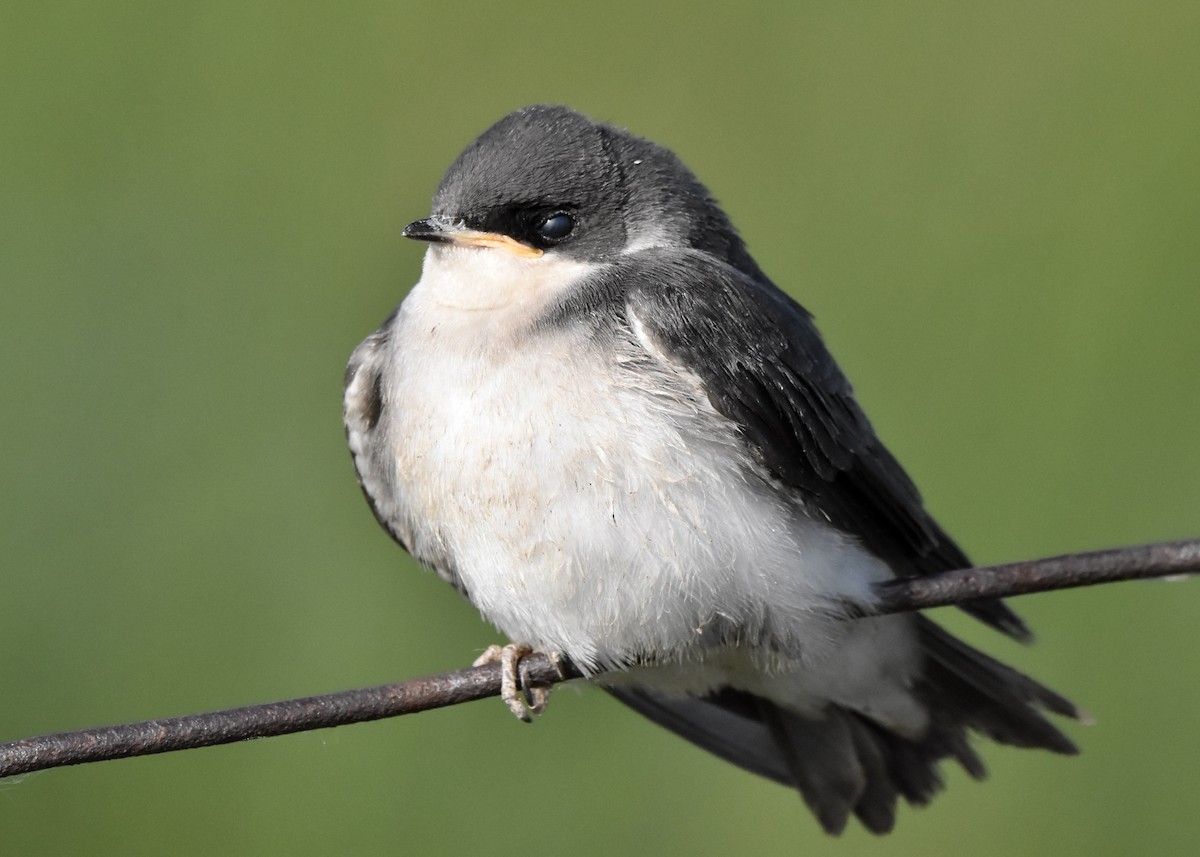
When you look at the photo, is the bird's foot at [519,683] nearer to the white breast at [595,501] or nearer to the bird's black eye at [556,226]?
the white breast at [595,501]

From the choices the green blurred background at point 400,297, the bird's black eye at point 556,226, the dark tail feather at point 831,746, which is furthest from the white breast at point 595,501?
the green blurred background at point 400,297

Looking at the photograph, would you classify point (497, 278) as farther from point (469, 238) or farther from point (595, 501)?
point (595, 501)

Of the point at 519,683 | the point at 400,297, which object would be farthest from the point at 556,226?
the point at 400,297

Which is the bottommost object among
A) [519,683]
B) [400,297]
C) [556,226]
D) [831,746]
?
[831,746]

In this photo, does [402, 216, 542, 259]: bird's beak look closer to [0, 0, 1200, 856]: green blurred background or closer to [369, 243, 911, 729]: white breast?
[369, 243, 911, 729]: white breast

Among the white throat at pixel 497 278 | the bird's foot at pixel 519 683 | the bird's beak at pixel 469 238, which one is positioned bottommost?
the bird's foot at pixel 519 683

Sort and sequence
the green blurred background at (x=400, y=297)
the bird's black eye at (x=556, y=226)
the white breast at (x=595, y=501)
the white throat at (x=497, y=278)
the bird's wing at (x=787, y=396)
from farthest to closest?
the green blurred background at (x=400, y=297), the bird's black eye at (x=556, y=226), the white throat at (x=497, y=278), the bird's wing at (x=787, y=396), the white breast at (x=595, y=501)

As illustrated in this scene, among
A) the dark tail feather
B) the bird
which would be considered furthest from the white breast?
the dark tail feather
